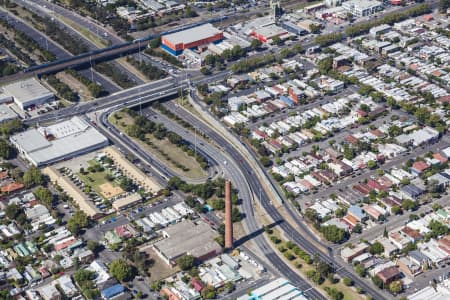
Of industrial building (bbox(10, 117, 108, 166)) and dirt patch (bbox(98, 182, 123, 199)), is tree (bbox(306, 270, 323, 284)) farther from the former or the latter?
industrial building (bbox(10, 117, 108, 166))

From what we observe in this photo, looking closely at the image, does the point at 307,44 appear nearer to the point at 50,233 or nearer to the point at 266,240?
the point at 266,240

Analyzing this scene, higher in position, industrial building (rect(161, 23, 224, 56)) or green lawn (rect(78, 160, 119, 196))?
industrial building (rect(161, 23, 224, 56))

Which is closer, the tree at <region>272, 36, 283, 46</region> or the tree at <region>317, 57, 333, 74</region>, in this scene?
the tree at <region>317, 57, 333, 74</region>

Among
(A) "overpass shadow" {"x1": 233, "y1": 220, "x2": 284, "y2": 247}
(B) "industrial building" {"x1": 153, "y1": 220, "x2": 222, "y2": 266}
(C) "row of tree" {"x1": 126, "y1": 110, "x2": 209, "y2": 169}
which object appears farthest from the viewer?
(C) "row of tree" {"x1": 126, "y1": 110, "x2": 209, "y2": 169}

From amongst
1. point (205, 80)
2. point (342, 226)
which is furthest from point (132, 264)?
point (205, 80)

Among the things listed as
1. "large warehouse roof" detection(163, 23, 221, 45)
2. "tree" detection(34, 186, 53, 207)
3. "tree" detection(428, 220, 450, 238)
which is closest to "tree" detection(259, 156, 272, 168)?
"tree" detection(428, 220, 450, 238)

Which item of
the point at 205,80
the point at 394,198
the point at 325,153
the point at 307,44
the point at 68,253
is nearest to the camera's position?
the point at 68,253

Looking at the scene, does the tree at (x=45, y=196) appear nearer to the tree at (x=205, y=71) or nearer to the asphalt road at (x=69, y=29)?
the asphalt road at (x=69, y=29)

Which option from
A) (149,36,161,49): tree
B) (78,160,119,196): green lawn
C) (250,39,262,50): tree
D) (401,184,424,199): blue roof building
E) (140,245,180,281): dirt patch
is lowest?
(140,245,180,281): dirt patch
